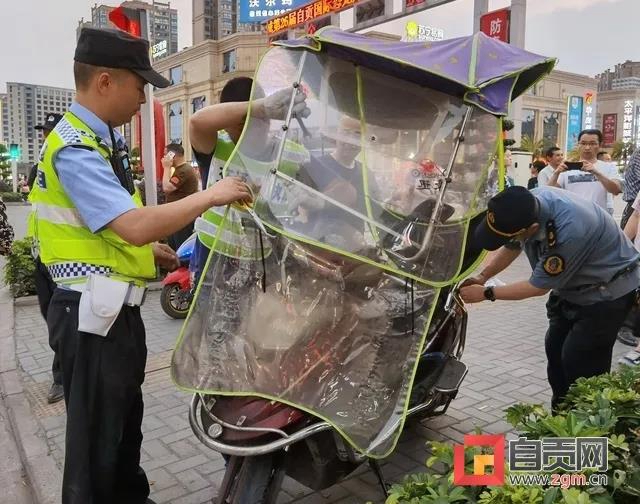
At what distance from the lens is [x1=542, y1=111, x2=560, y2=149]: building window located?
2101 inches

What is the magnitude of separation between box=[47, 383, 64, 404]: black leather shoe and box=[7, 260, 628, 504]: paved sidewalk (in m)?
0.06

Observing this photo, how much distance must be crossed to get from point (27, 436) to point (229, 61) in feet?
170

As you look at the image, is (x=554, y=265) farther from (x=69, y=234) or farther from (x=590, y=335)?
(x=69, y=234)

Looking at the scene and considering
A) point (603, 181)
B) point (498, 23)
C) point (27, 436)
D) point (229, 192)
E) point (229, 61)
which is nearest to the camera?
point (229, 192)

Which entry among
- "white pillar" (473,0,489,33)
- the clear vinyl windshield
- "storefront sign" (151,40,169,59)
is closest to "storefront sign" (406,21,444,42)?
"white pillar" (473,0,489,33)

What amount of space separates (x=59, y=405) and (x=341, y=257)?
9.70ft

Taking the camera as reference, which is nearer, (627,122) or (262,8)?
(262,8)

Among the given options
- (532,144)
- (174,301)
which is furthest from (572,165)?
(532,144)

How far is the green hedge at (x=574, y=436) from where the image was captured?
1600 millimetres

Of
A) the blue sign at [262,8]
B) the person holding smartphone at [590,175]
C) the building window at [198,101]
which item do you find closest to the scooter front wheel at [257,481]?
the person holding smartphone at [590,175]

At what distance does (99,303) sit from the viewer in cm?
218

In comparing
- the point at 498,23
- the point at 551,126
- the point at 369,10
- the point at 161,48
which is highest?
the point at 161,48

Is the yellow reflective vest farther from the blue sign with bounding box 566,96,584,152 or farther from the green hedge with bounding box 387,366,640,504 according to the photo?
the blue sign with bounding box 566,96,584,152

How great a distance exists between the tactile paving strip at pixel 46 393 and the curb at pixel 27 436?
0.05 meters
